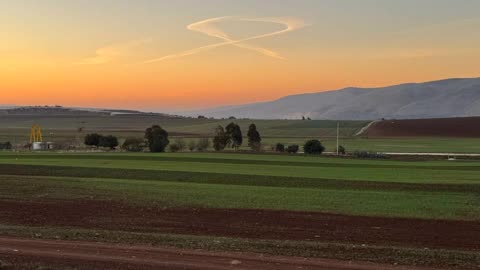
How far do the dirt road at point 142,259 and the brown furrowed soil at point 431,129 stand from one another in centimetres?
15176

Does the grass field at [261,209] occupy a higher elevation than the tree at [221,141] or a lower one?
lower

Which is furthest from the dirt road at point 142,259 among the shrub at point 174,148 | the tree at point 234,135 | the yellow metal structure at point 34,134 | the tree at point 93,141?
the yellow metal structure at point 34,134

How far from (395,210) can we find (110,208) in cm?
1374

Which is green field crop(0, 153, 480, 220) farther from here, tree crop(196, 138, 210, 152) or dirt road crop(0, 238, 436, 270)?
tree crop(196, 138, 210, 152)

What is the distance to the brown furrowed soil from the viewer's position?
6265 inches

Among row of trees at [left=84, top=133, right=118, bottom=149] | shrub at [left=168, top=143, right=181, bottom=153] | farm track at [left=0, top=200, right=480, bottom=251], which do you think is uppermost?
row of trees at [left=84, top=133, right=118, bottom=149]

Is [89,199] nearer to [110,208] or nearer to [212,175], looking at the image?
[110,208]

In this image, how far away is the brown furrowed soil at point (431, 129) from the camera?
522ft

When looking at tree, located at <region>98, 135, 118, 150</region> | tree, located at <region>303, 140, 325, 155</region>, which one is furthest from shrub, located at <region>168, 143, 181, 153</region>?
tree, located at <region>303, 140, 325, 155</region>

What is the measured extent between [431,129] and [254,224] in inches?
5888

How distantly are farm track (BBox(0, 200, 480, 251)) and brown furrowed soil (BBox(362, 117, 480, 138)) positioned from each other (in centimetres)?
14062

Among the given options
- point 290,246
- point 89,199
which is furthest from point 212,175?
point 290,246

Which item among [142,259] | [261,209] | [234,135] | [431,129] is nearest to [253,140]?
[234,135]

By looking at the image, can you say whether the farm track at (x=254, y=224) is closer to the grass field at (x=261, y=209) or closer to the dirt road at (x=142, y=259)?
the grass field at (x=261, y=209)
